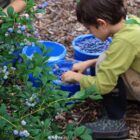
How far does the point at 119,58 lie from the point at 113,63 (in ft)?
0.14

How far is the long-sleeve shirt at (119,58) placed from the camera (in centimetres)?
228

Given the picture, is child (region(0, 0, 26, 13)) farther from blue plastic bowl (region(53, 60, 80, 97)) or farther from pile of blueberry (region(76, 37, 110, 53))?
pile of blueberry (region(76, 37, 110, 53))

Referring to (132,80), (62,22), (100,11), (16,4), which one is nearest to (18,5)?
(16,4)

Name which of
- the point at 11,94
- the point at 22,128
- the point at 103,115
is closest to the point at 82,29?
the point at 103,115

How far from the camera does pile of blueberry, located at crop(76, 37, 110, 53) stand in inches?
120

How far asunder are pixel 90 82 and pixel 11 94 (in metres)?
0.55

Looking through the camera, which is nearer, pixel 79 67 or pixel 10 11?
pixel 10 11

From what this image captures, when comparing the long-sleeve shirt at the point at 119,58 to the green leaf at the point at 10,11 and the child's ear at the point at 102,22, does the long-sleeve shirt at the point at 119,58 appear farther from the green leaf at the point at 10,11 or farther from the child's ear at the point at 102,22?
the green leaf at the point at 10,11

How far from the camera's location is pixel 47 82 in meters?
1.84

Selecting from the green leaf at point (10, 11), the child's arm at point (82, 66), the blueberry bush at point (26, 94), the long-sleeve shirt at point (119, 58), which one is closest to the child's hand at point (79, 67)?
the child's arm at point (82, 66)

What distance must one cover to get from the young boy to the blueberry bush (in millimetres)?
501

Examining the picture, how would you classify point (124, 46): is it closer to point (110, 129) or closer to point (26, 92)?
point (110, 129)

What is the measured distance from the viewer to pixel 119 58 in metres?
2.29

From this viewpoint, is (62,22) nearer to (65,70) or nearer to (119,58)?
(65,70)
